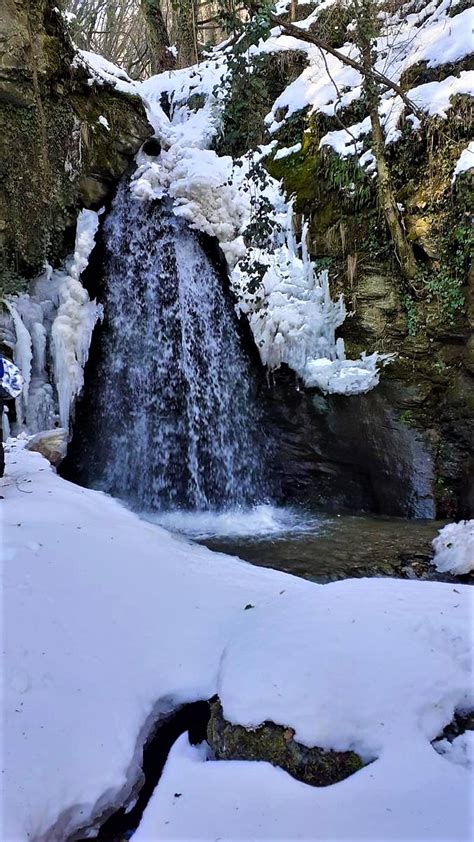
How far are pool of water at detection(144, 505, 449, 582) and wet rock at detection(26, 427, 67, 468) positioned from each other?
5.02 ft

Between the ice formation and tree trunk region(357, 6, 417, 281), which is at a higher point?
tree trunk region(357, 6, 417, 281)

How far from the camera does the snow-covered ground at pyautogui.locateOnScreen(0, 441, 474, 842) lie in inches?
68.1

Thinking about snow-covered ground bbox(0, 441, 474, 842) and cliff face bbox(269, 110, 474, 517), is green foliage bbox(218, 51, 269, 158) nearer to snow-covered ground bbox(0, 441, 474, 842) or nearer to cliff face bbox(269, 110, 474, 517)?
cliff face bbox(269, 110, 474, 517)

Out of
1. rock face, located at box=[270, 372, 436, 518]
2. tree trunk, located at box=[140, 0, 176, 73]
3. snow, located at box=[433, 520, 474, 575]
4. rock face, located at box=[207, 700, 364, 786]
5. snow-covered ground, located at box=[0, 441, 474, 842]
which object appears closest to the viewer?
snow-covered ground, located at box=[0, 441, 474, 842]

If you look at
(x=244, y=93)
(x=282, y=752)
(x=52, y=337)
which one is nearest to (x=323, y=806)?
(x=282, y=752)

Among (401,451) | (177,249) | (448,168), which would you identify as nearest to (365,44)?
(448,168)

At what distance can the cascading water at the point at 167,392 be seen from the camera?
7.57m

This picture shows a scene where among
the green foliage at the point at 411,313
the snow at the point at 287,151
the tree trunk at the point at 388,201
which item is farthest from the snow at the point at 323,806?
the snow at the point at 287,151

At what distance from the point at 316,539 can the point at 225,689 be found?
368cm

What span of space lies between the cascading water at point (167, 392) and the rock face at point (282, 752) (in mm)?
5180

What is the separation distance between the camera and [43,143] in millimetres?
7688

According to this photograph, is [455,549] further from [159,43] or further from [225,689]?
[159,43]

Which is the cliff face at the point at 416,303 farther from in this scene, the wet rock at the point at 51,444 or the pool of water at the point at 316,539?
the wet rock at the point at 51,444

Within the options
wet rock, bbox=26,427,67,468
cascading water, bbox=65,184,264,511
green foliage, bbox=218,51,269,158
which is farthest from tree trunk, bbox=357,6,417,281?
wet rock, bbox=26,427,67,468
